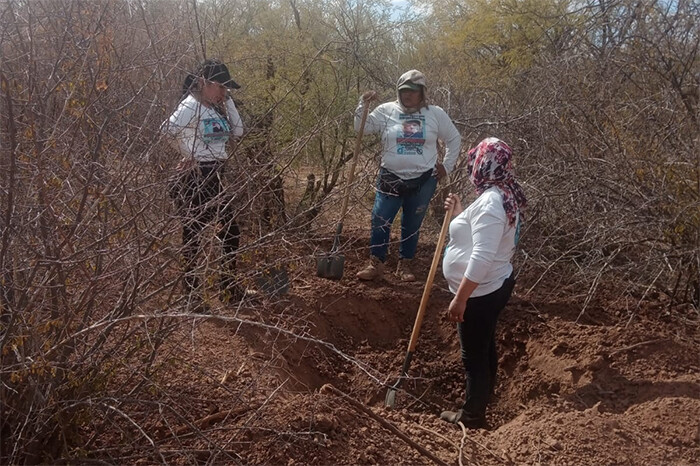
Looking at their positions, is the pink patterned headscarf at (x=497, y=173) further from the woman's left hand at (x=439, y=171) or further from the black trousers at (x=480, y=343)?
the woman's left hand at (x=439, y=171)

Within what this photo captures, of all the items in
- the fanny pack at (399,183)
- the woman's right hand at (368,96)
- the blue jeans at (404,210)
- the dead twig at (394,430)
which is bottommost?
the dead twig at (394,430)

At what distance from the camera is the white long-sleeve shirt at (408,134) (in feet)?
18.7

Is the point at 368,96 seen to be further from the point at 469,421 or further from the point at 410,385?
the point at 469,421

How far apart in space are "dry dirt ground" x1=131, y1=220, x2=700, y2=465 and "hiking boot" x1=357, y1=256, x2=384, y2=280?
8 centimetres

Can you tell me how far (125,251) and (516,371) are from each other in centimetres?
328

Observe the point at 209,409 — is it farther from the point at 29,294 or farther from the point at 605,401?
the point at 605,401

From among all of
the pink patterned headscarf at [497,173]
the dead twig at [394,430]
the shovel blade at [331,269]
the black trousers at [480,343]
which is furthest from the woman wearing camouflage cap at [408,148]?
the dead twig at [394,430]

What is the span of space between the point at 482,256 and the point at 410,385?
6.42 feet

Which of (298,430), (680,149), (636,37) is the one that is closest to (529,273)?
(680,149)

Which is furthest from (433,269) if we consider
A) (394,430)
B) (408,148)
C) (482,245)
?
(408,148)

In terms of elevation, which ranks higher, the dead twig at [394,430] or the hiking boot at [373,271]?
the dead twig at [394,430]

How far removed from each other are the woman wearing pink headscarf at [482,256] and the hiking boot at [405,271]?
6.79 feet

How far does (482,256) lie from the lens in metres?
3.52

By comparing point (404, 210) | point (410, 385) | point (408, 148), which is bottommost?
point (410, 385)
